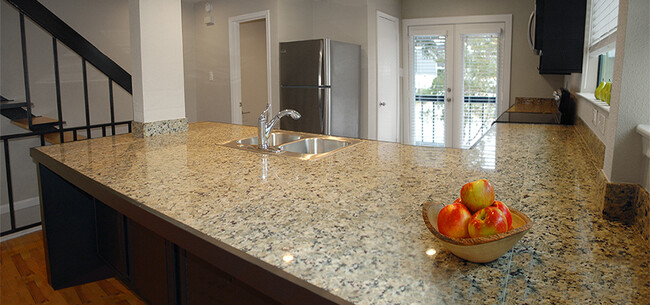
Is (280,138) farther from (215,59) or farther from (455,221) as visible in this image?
(215,59)

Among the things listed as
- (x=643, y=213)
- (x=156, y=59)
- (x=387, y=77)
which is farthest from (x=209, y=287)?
(x=387, y=77)

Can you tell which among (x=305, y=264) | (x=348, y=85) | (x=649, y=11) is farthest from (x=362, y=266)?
(x=348, y=85)

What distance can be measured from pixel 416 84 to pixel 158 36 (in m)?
3.75

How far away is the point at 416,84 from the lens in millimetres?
5539

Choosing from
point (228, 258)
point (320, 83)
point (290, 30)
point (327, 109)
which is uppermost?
point (290, 30)

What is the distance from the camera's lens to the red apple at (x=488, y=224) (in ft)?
2.62

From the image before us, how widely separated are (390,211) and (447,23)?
15.2 feet

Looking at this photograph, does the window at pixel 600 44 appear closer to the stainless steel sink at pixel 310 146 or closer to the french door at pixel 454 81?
the stainless steel sink at pixel 310 146

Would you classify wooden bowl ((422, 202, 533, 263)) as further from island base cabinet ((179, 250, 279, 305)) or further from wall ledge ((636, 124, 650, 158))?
island base cabinet ((179, 250, 279, 305))

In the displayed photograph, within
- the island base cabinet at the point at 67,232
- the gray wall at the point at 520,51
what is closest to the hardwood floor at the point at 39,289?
the island base cabinet at the point at 67,232

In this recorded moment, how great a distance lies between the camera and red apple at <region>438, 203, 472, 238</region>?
831mm

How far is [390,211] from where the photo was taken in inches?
45.6

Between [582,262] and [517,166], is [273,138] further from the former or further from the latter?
[582,262]

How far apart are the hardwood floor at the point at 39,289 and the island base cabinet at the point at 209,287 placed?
121cm
